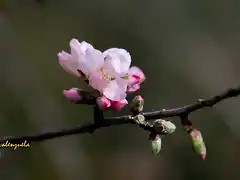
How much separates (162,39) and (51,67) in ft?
1.56

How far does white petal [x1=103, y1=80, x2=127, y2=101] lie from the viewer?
0.62 meters

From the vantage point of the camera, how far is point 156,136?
0.61 meters

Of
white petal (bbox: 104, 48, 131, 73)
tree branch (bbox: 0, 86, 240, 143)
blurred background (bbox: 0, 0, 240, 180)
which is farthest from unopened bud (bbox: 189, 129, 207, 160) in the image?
blurred background (bbox: 0, 0, 240, 180)

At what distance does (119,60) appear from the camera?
0.66 meters

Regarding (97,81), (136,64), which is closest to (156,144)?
(97,81)

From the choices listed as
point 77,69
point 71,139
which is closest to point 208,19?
point 71,139

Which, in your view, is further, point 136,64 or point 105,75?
point 136,64

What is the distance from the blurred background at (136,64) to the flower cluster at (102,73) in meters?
0.81

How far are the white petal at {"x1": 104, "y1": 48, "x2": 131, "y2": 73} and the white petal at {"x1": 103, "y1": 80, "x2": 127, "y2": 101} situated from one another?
31 millimetres

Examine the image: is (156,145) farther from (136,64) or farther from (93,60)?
(136,64)

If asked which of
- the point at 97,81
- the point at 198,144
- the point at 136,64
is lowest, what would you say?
the point at 198,144

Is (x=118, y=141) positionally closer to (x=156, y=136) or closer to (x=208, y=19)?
(x=208, y=19)

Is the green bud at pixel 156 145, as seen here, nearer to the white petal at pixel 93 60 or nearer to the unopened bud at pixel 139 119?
the unopened bud at pixel 139 119

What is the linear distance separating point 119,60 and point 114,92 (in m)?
0.07
